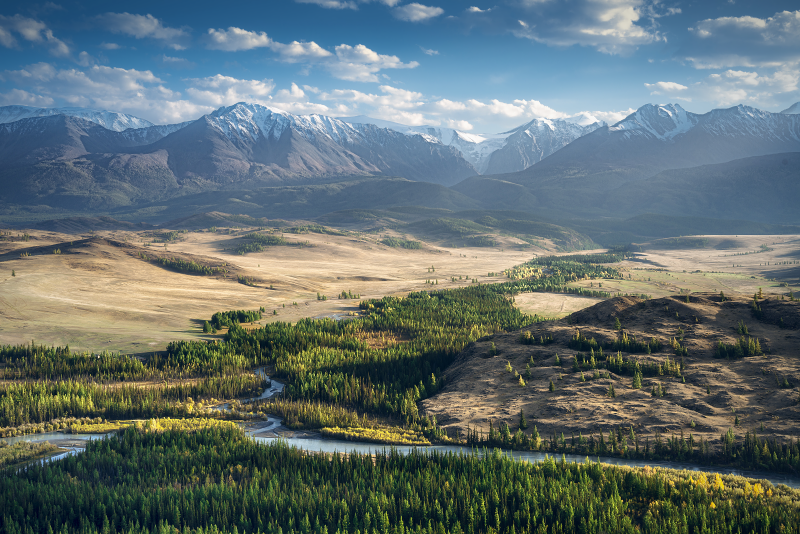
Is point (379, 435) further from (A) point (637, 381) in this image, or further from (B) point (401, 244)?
(B) point (401, 244)

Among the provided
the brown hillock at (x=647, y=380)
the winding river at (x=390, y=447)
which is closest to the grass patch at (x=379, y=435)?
the winding river at (x=390, y=447)

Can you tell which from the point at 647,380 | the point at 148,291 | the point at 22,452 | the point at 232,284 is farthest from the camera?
the point at 232,284

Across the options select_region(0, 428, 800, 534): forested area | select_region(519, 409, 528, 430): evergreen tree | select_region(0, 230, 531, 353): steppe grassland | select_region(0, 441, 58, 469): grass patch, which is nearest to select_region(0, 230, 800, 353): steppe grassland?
select_region(0, 230, 531, 353): steppe grassland

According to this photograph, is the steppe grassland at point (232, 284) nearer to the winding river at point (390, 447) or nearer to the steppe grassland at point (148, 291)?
the steppe grassland at point (148, 291)

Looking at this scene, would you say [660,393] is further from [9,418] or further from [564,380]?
[9,418]

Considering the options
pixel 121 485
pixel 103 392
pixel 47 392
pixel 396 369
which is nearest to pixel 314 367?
pixel 396 369

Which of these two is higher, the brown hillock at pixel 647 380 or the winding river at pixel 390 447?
the brown hillock at pixel 647 380

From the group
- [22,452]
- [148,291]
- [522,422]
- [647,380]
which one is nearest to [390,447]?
[522,422]
